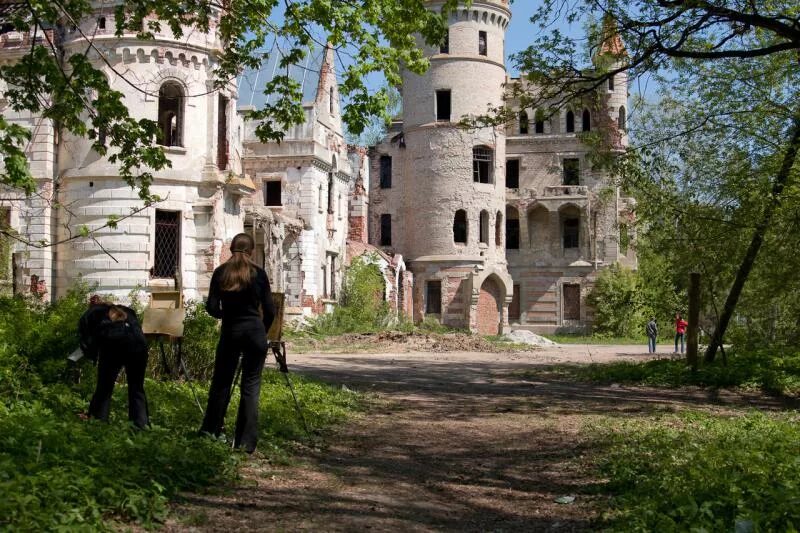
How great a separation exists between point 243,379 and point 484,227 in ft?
123

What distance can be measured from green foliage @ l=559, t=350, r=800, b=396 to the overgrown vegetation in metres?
7.51

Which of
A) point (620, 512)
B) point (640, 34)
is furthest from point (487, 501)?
point (640, 34)

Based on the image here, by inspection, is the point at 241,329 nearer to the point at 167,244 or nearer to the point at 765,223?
the point at 765,223

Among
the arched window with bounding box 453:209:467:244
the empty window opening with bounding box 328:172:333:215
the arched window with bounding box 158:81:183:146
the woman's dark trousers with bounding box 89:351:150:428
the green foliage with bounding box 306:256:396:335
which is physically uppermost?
the arched window with bounding box 158:81:183:146

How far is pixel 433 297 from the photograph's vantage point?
150 ft

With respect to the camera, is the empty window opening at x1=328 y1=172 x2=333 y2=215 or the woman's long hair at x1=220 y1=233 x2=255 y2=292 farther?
the empty window opening at x1=328 y1=172 x2=333 y2=215

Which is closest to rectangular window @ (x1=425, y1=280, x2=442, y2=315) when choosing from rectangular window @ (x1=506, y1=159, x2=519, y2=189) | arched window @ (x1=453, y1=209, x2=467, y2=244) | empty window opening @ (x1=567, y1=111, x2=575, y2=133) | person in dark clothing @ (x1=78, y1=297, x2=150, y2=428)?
arched window @ (x1=453, y1=209, x2=467, y2=244)

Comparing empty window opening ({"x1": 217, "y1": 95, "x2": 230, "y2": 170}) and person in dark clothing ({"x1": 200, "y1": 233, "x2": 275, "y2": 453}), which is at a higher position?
empty window opening ({"x1": 217, "y1": 95, "x2": 230, "y2": 170})

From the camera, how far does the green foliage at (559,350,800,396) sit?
17078 millimetres

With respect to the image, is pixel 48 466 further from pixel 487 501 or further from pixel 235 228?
pixel 235 228

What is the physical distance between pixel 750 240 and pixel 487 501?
1375 centimetres

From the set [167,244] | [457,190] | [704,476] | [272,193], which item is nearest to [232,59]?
[704,476]

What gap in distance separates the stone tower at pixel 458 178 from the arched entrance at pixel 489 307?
5cm

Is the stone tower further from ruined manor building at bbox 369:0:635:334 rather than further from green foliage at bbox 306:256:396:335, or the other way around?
green foliage at bbox 306:256:396:335
